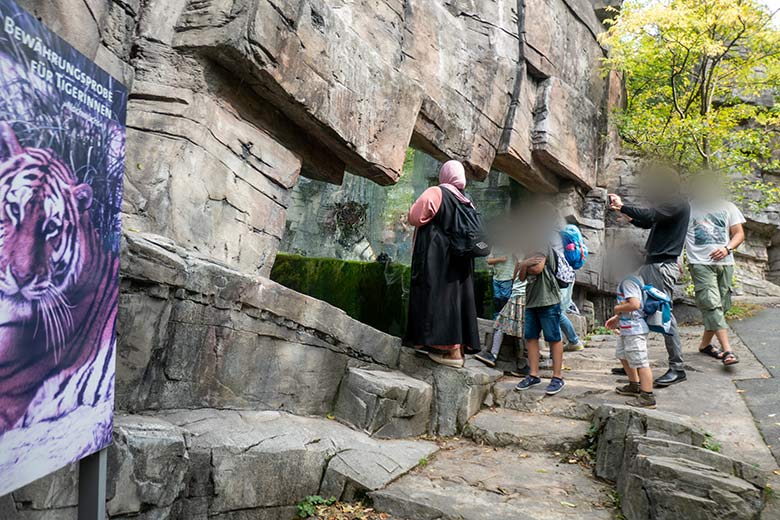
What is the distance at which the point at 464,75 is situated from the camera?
7.79 meters

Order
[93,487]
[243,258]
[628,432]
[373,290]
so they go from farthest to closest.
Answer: [373,290] → [243,258] → [628,432] → [93,487]

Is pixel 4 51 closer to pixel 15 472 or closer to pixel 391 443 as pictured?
pixel 15 472

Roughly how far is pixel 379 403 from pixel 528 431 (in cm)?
122

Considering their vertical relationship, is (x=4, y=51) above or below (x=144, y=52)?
below

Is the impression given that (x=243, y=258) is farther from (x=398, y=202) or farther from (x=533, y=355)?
Result: (x=398, y=202)

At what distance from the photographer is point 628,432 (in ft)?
12.5

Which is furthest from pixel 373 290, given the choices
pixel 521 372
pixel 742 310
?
pixel 742 310

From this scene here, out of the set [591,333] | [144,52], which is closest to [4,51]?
[144,52]

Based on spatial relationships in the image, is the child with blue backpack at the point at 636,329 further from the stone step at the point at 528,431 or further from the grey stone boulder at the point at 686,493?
the grey stone boulder at the point at 686,493

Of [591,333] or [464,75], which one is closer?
[464,75]

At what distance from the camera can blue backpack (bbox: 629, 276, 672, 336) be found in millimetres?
4586

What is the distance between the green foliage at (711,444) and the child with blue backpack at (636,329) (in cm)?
78

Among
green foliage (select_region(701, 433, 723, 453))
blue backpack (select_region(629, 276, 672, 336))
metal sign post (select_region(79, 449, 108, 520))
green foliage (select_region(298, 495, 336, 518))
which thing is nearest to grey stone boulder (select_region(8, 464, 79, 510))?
metal sign post (select_region(79, 449, 108, 520))

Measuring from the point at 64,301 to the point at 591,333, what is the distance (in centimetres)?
858
